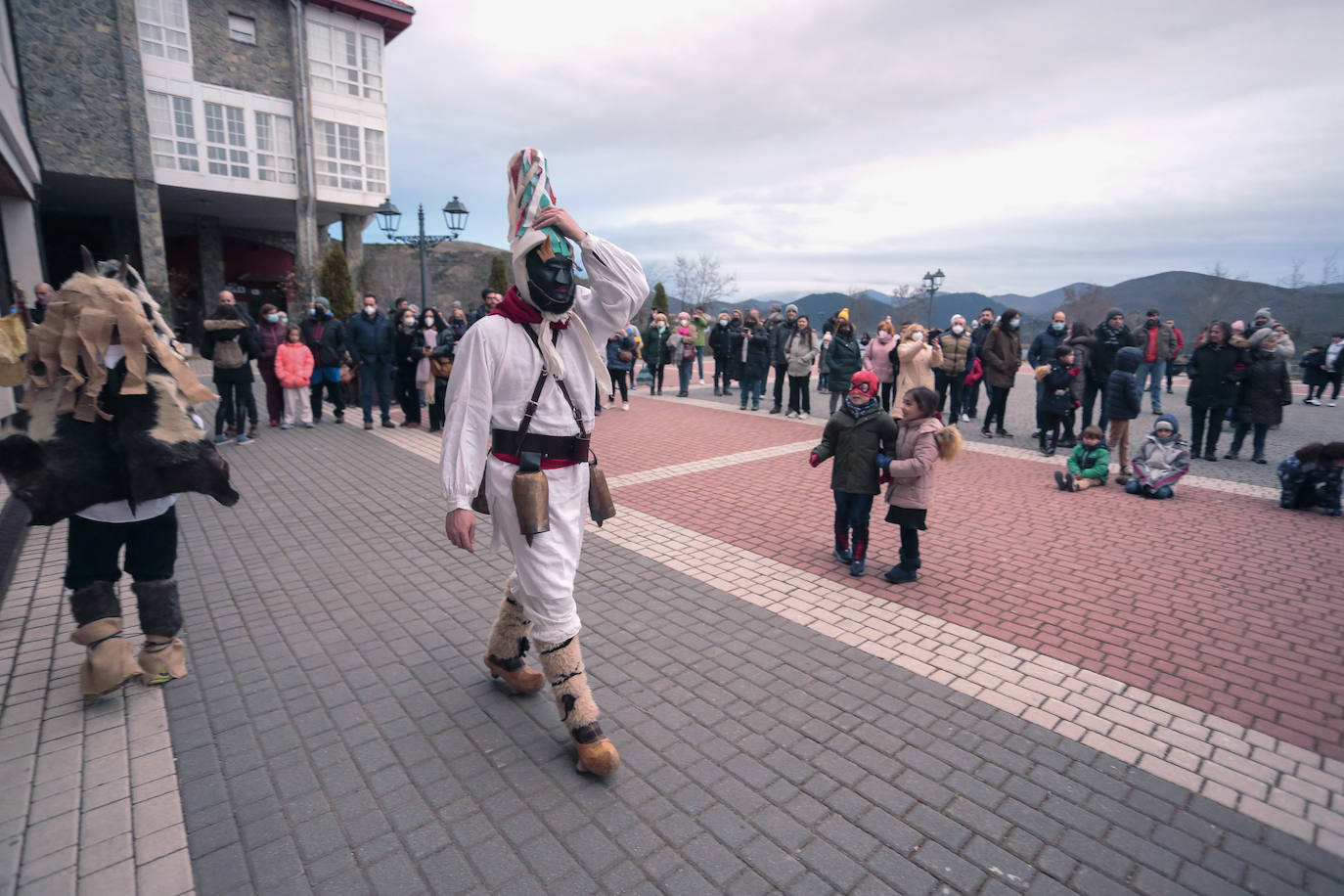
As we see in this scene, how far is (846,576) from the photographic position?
18.0 feet

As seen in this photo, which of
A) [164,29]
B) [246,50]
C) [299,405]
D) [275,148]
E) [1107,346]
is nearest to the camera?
[1107,346]

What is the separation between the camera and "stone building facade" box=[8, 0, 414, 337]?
19.0 m

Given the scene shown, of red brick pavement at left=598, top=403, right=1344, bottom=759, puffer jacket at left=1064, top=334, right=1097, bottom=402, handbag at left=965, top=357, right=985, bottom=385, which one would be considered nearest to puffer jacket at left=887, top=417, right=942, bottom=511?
red brick pavement at left=598, top=403, right=1344, bottom=759

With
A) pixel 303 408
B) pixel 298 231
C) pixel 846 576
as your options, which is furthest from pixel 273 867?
pixel 298 231

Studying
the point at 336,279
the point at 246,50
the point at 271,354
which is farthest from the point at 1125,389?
the point at 246,50

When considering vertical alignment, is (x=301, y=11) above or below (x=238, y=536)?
above

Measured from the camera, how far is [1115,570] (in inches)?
225

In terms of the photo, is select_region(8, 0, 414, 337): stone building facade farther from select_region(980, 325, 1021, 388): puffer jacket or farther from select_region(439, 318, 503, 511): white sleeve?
select_region(439, 318, 503, 511): white sleeve

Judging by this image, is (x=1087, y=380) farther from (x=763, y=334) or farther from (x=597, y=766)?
(x=597, y=766)

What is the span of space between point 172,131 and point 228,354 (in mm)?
16918

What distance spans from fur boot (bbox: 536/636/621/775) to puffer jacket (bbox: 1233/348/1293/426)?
430 inches

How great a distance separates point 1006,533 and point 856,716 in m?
3.89

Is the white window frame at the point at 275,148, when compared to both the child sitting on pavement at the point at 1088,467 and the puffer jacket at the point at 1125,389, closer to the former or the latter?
the puffer jacket at the point at 1125,389

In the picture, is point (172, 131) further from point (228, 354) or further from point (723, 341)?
point (723, 341)
